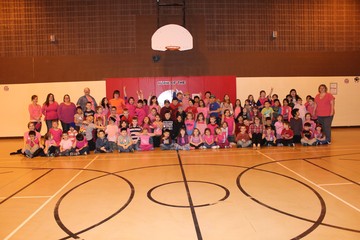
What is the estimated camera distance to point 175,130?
880 centimetres

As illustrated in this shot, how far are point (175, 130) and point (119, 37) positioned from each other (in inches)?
205

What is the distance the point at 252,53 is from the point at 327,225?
9.74m

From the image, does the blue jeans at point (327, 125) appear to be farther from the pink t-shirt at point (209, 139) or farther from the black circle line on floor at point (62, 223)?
the black circle line on floor at point (62, 223)

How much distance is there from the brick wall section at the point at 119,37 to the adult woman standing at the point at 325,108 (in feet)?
12.1

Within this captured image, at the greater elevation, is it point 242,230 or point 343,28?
point 343,28

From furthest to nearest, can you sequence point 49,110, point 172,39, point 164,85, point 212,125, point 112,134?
1. point 164,85
2. point 172,39
3. point 49,110
4. point 212,125
5. point 112,134

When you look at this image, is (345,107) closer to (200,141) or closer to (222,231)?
(200,141)

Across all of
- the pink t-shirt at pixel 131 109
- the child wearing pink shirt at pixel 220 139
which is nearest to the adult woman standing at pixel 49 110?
the pink t-shirt at pixel 131 109

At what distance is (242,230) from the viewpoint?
321 centimetres

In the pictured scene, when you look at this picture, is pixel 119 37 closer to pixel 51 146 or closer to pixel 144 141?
pixel 144 141

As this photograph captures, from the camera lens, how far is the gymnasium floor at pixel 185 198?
10.6 feet

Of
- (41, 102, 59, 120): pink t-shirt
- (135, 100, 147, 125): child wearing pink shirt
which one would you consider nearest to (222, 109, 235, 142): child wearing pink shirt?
(135, 100, 147, 125): child wearing pink shirt

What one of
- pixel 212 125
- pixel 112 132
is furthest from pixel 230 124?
pixel 112 132

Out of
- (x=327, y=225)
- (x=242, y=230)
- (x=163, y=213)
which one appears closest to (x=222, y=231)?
(x=242, y=230)
